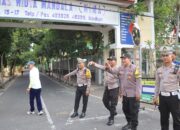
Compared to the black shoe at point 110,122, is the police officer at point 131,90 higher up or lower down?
higher up

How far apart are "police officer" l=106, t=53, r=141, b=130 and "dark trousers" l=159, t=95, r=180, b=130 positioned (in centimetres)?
121

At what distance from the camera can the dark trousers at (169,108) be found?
20.4 ft

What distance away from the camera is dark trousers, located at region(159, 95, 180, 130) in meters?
6.23

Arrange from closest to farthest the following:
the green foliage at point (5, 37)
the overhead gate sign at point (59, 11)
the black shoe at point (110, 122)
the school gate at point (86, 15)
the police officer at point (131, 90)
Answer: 1. the police officer at point (131, 90)
2. the black shoe at point (110, 122)
3. the overhead gate sign at point (59, 11)
4. the school gate at point (86, 15)
5. the green foliage at point (5, 37)

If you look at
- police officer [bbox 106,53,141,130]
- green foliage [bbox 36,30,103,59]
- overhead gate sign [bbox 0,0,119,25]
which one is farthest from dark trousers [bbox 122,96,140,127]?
green foliage [bbox 36,30,103,59]

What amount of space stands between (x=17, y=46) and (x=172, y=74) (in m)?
41.6

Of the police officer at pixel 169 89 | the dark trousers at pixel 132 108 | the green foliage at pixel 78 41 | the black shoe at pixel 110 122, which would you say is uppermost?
the green foliage at pixel 78 41

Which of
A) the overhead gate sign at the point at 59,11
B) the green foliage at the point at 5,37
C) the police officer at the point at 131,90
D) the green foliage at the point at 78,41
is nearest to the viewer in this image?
the police officer at the point at 131,90

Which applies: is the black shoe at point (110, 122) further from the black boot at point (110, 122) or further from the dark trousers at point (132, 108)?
the dark trousers at point (132, 108)

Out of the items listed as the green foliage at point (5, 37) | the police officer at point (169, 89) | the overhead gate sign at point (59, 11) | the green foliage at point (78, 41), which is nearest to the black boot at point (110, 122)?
the police officer at point (169, 89)

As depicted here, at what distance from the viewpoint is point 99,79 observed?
25.1 m

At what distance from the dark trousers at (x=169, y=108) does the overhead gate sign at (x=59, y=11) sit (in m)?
11.7

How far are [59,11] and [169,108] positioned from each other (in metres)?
12.3

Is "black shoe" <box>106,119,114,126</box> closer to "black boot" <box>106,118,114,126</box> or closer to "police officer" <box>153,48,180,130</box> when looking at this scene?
"black boot" <box>106,118,114,126</box>
